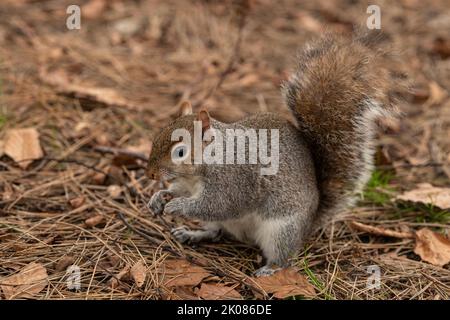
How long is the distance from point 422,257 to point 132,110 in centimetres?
166

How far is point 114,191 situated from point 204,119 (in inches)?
27.2

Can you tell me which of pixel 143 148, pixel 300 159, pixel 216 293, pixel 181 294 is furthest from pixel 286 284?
pixel 143 148

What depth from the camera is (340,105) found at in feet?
6.84

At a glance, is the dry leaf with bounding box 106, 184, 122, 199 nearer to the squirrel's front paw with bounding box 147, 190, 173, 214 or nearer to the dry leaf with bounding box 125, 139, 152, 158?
the dry leaf with bounding box 125, 139, 152, 158

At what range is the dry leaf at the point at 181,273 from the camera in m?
1.91

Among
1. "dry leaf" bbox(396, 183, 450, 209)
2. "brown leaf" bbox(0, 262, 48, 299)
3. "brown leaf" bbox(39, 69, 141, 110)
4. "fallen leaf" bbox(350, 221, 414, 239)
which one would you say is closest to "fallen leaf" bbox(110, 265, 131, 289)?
"brown leaf" bbox(0, 262, 48, 299)

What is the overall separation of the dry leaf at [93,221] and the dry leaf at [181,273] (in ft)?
1.17

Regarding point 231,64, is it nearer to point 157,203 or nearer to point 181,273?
point 157,203

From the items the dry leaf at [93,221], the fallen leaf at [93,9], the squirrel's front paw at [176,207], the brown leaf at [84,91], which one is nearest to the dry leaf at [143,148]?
the brown leaf at [84,91]

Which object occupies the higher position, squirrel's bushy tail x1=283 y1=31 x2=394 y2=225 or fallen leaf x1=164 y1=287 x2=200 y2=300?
squirrel's bushy tail x1=283 y1=31 x2=394 y2=225

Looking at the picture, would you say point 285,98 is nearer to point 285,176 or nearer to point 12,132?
point 285,176

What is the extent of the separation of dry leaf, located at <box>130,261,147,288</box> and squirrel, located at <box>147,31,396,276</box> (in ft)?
0.73

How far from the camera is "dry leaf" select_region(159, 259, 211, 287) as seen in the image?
6.26 ft
